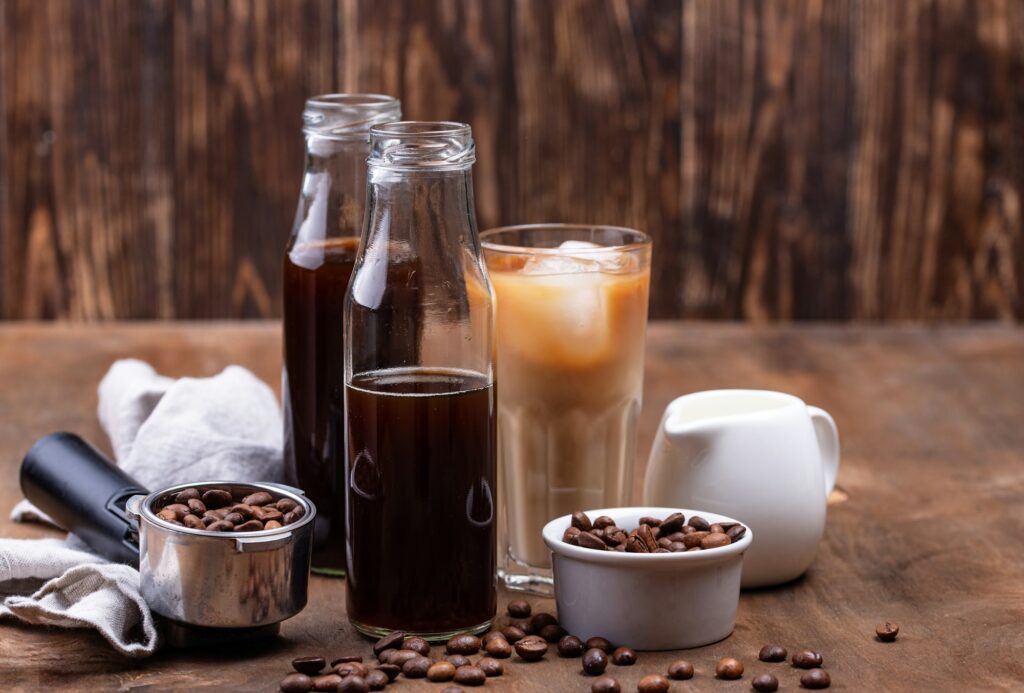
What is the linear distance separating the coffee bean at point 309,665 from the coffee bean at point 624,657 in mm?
202

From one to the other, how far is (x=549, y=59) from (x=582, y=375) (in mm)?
1179

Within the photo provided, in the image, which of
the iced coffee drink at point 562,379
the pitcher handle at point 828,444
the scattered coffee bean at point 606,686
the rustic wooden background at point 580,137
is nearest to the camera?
the scattered coffee bean at point 606,686

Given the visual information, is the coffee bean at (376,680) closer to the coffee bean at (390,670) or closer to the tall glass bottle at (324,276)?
the coffee bean at (390,670)

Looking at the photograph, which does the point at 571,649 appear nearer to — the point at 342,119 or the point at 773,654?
the point at 773,654

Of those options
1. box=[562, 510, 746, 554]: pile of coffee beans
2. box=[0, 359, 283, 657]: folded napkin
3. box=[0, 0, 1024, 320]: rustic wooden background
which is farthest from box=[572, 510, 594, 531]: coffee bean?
box=[0, 0, 1024, 320]: rustic wooden background

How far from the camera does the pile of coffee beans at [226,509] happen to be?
100cm

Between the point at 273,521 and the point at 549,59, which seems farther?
the point at 549,59

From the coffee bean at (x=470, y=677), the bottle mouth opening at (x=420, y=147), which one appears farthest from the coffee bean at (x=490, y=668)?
the bottle mouth opening at (x=420, y=147)

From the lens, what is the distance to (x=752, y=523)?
1.15m

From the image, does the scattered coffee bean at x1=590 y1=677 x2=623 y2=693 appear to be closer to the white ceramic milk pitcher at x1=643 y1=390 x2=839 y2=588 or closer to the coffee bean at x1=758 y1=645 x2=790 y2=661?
the coffee bean at x1=758 y1=645 x2=790 y2=661

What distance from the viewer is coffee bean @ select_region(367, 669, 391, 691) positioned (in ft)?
3.08

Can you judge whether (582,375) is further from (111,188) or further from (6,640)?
(111,188)

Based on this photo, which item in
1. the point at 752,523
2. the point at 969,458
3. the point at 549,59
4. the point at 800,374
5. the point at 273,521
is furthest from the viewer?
the point at 549,59

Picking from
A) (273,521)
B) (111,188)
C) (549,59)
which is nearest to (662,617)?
(273,521)
